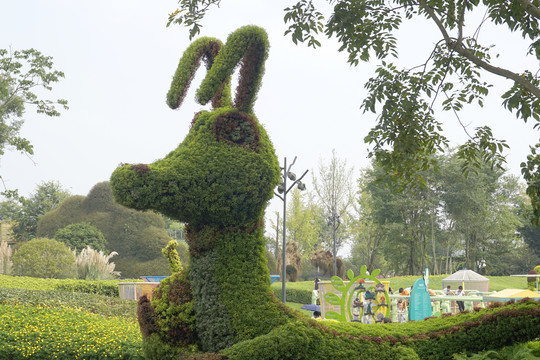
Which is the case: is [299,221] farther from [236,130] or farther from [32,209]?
[236,130]

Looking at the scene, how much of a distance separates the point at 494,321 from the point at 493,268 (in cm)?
4077

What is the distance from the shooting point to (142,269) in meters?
26.4

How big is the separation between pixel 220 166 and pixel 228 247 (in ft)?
2.16

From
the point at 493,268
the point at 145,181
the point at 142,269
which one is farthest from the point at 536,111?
the point at 493,268

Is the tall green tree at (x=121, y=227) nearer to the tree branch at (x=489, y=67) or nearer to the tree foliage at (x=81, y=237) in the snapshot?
the tree foliage at (x=81, y=237)

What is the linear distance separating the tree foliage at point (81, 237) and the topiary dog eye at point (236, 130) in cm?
2417

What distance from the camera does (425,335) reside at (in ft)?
13.4

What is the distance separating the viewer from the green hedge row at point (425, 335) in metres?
3.74

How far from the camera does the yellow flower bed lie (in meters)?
6.36

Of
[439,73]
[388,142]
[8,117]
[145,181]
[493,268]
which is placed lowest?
[493,268]

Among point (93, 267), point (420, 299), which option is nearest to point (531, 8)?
point (420, 299)

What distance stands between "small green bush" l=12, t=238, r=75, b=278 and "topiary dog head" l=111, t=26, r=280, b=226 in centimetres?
1745

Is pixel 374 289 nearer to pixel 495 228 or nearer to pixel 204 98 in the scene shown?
pixel 204 98

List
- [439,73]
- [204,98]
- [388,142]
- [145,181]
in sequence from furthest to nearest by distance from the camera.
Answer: [439,73], [388,142], [204,98], [145,181]
